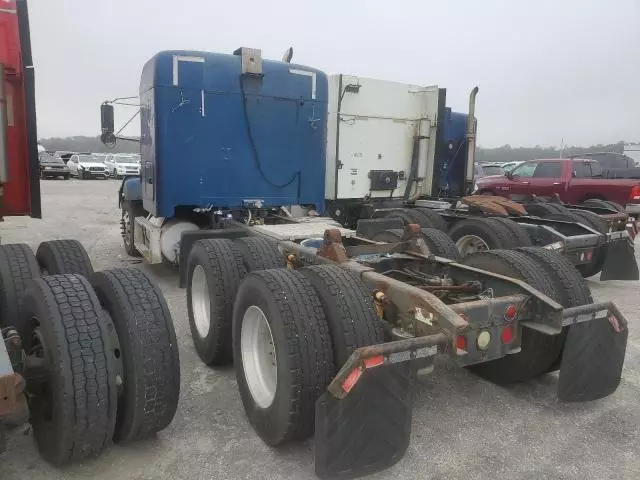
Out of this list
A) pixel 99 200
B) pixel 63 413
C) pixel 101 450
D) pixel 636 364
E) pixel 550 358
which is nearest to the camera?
pixel 63 413

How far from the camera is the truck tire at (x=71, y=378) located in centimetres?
264

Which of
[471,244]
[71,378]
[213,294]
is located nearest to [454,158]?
[471,244]

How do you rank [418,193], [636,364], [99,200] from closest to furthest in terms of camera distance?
[636,364]
[418,193]
[99,200]

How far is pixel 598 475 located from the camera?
2.93 metres

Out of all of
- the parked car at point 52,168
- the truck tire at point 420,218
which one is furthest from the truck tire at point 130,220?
the parked car at point 52,168

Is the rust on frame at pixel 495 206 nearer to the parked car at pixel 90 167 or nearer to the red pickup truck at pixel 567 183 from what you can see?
the red pickup truck at pixel 567 183

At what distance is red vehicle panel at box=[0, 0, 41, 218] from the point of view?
398 centimetres

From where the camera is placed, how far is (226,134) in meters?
6.75

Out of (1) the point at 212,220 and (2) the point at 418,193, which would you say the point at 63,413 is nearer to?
(1) the point at 212,220

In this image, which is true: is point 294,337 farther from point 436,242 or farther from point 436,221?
point 436,221

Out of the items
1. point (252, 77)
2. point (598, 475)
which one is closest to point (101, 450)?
point (598, 475)

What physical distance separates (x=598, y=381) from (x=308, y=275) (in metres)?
1.98

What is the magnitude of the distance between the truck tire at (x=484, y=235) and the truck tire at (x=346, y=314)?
11.7ft

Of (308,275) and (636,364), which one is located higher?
(308,275)
